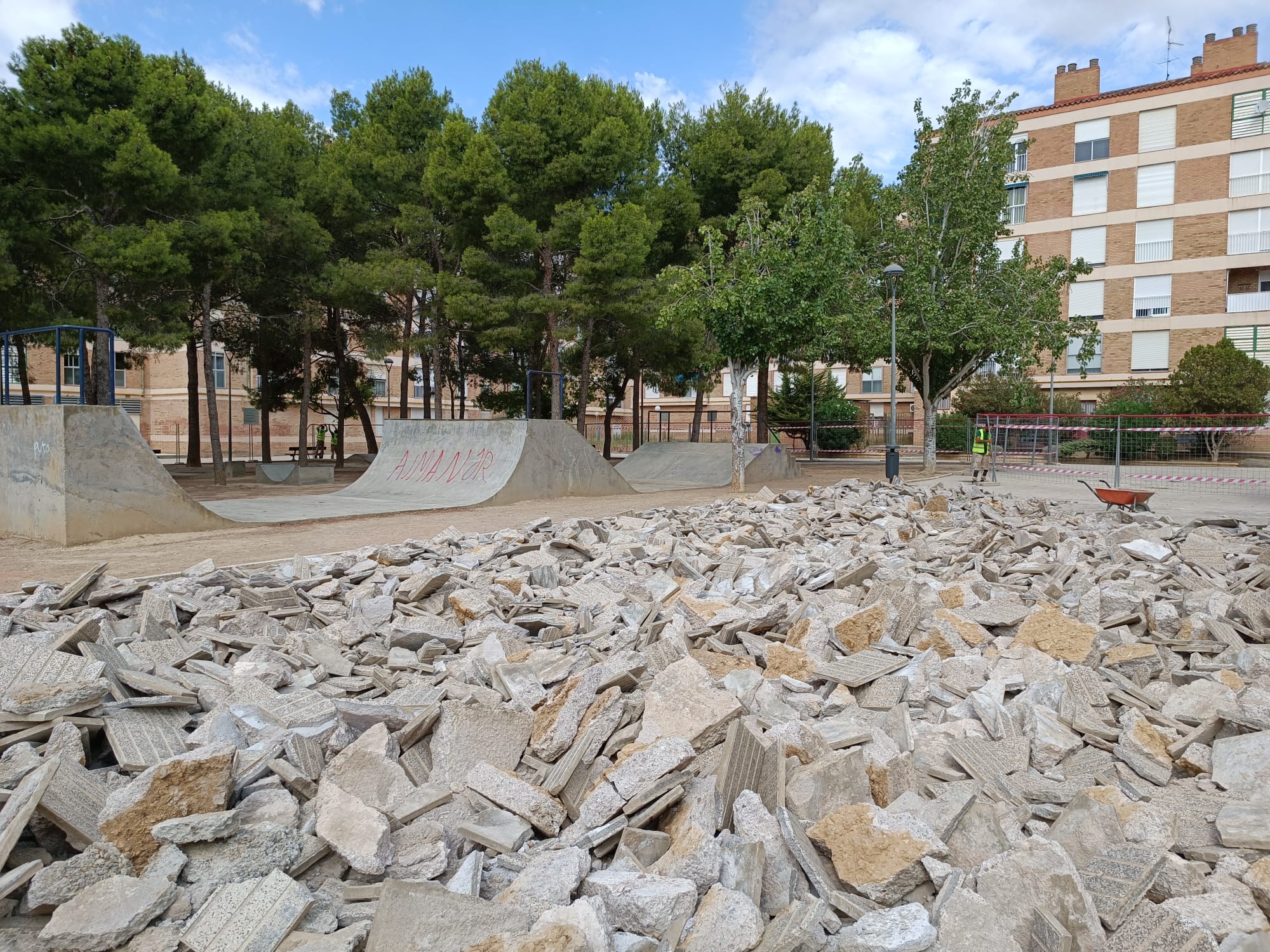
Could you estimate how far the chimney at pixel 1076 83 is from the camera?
39875 mm

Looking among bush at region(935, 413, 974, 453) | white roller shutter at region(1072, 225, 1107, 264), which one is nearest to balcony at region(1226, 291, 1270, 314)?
white roller shutter at region(1072, 225, 1107, 264)

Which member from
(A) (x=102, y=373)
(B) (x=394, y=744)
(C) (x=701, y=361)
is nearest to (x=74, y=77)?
(A) (x=102, y=373)

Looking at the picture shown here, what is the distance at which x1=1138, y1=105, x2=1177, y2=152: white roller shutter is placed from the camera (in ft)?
121

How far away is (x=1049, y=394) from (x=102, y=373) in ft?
119

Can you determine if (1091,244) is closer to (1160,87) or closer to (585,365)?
(1160,87)

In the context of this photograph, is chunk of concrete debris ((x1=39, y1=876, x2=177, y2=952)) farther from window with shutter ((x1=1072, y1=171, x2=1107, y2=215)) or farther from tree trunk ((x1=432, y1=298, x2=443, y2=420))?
window with shutter ((x1=1072, y1=171, x2=1107, y2=215))

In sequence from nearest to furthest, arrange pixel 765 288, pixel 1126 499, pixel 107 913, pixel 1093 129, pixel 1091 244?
pixel 107 913, pixel 1126 499, pixel 765 288, pixel 1093 129, pixel 1091 244

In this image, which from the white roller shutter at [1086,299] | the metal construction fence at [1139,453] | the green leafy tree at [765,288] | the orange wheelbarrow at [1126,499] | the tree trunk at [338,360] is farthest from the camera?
the white roller shutter at [1086,299]

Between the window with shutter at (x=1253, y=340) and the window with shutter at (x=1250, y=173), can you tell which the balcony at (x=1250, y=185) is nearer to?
the window with shutter at (x=1250, y=173)

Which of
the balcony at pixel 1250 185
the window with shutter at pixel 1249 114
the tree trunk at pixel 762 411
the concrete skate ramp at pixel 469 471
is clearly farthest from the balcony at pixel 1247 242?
the concrete skate ramp at pixel 469 471

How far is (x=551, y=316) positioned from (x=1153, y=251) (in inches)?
1220

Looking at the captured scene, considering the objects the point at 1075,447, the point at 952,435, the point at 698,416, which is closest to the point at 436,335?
the point at 698,416

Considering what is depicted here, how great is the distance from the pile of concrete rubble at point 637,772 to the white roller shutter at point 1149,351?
127ft

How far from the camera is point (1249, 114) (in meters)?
35.6
